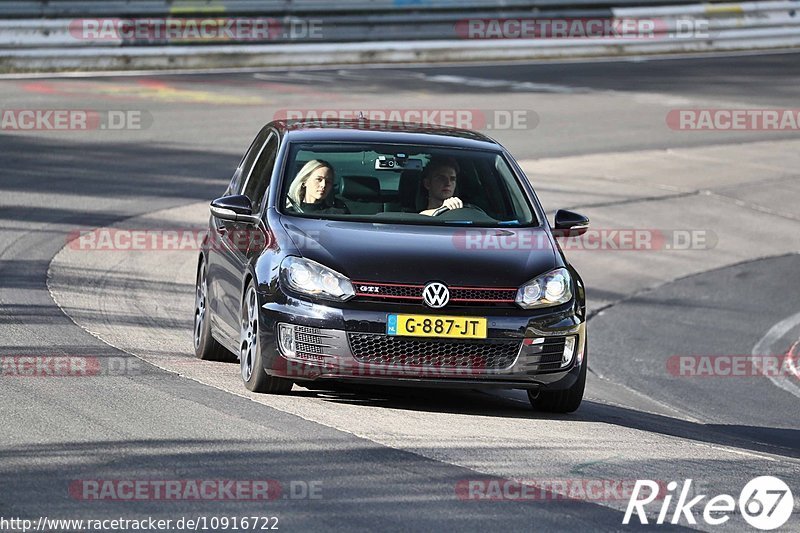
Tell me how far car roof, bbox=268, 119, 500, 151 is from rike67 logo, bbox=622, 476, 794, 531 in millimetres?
3386

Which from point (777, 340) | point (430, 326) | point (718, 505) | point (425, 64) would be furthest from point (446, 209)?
point (425, 64)

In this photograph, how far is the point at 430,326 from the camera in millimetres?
7875

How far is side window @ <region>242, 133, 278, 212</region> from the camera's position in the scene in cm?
921

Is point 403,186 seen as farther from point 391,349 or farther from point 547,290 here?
point 391,349

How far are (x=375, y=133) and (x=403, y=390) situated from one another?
1.66 metres

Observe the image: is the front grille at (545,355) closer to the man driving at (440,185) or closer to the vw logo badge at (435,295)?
the vw logo badge at (435,295)

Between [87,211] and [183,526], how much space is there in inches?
414

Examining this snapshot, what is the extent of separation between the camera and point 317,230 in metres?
8.45

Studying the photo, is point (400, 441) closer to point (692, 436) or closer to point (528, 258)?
point (528, 258)

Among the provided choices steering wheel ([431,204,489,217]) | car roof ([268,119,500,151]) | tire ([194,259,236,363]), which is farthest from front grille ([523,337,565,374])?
tire ([194,259,236,363])

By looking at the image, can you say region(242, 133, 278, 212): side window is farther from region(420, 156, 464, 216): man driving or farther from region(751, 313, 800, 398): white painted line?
region(751, 313, 800, 398): white painted line

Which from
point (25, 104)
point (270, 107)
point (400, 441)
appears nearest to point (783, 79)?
point (270, 107)

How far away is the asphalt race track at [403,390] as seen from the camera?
6.33 meters

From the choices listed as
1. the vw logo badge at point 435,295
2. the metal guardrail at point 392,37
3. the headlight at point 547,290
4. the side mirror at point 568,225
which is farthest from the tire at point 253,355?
the metal guardrail at point 392,37
